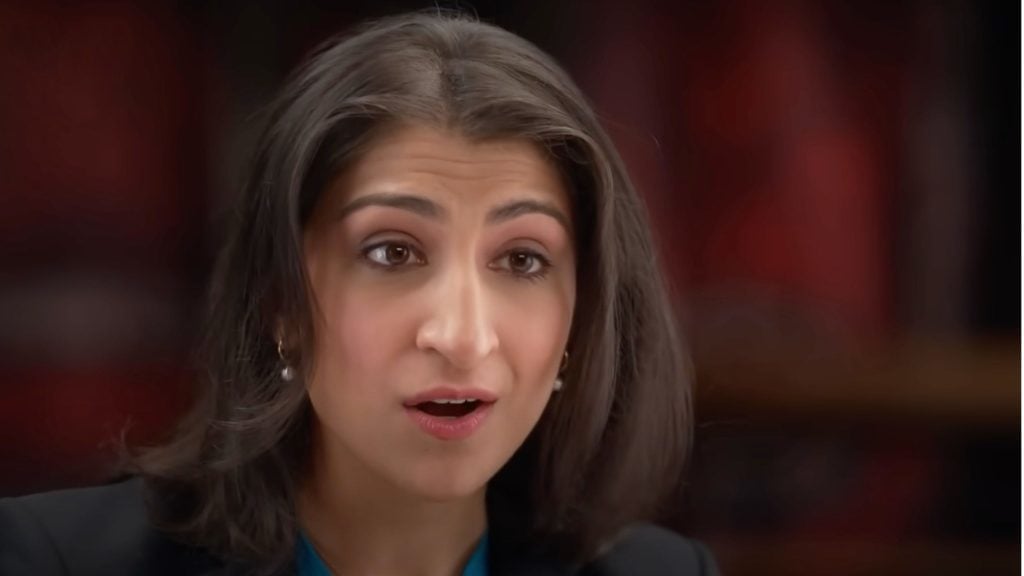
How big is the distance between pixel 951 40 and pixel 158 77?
82cm

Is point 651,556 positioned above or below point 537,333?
below

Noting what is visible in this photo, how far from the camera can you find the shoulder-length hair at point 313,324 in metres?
0.87

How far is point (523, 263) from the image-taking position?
89 centimetres

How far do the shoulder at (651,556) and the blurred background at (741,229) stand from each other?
0.57 feet

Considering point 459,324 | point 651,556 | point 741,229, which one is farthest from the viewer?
point 741,229

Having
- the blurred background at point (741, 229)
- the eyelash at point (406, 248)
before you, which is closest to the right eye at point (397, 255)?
the eyelash at point (406, 248)

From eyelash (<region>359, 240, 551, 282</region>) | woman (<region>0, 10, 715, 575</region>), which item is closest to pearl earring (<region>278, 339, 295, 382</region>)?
woman (<region>0, 10, 715, 575</region>)

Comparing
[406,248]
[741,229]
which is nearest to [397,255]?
[406,248]

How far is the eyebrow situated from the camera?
2.75 ft

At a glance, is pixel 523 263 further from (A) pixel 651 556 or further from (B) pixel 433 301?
(A) pixel 651 556

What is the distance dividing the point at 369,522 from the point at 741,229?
0.55 meters

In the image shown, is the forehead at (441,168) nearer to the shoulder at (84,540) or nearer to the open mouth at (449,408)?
the open mouth at (449,408)

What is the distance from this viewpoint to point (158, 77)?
1.25 meters

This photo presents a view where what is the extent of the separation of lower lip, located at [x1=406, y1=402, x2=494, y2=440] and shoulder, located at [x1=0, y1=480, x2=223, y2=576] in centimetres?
22
